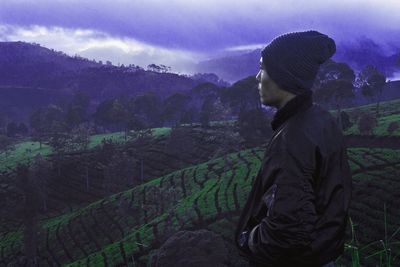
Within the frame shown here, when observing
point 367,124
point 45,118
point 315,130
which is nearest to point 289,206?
point 315,130

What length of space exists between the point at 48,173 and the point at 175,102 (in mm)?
52903

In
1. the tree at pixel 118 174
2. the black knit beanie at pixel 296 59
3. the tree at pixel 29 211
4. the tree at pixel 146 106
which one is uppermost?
the black knit beanie at pixel 296 59

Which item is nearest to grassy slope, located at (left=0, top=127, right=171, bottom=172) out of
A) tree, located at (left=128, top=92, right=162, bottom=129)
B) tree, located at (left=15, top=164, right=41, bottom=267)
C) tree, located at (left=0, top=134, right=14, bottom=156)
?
tree, located at (left=0, top=134, right=14, bottom=156)

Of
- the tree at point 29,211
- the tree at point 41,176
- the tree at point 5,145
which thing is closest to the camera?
the tree at point 29,211

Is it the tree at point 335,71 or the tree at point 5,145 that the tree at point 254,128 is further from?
the tree at point 5,145

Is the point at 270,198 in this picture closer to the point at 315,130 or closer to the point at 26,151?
the point at 315,130

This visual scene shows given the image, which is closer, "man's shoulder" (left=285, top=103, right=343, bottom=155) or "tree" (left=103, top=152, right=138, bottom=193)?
"man's shoulder" (left=285, top=103, right=343, bottom=155)

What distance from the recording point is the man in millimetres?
2607

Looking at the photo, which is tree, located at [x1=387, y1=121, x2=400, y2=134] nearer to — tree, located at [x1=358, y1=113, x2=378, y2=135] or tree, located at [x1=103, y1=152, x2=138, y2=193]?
tree, located at [x1=358, y1=113, x2=378, y2=135]

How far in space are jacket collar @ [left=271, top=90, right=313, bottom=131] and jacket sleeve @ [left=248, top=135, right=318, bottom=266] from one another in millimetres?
294

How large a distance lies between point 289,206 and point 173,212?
56.9 meters

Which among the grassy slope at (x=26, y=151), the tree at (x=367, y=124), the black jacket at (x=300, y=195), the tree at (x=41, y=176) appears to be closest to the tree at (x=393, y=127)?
the tree at (x=367, y=124)

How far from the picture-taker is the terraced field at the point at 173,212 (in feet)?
165

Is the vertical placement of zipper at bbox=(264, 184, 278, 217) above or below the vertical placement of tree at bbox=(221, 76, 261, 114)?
below
